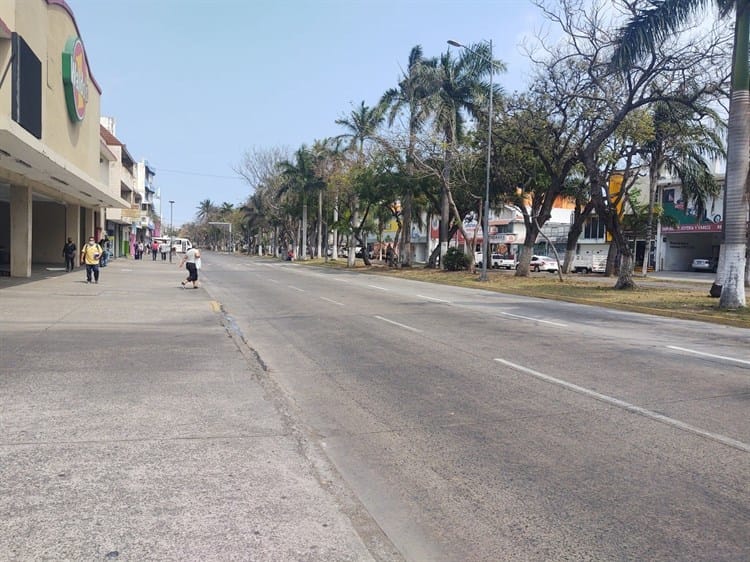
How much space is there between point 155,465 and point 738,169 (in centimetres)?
1852

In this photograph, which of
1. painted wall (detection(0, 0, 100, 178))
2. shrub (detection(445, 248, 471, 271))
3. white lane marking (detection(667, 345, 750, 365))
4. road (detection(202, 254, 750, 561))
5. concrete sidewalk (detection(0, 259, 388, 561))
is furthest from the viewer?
shrub (detection(445, 248, 471, 271))

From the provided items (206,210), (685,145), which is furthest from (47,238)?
(206,210)

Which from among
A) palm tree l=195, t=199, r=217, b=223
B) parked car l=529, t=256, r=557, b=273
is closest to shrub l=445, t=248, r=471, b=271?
parked car l=529, t=256, r=557, b=273

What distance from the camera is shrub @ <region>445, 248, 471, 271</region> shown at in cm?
4025

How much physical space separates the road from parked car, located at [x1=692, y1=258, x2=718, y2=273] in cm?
4418

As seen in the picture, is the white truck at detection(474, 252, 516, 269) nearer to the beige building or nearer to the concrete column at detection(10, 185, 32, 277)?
the beige building

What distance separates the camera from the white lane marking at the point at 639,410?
576 centimetres

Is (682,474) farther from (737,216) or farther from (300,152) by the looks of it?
(300,152)

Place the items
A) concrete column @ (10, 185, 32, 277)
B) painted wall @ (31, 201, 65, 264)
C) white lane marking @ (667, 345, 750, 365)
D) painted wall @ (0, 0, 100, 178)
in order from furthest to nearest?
painted wall @ (31, 201, 65, 264), concrete column @ (10, 185, 32, 277), painted wall @ (0, 0, 100, 178), white lane marking @ (667, 345, 750, 365)

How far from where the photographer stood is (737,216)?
18.3 m

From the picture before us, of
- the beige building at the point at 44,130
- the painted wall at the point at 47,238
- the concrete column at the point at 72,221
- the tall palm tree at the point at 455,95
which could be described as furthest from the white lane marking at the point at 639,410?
the painted wall at the point at 47,238

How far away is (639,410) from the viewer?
6.86 metres

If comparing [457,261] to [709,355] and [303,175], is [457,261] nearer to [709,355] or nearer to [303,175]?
[303,175]

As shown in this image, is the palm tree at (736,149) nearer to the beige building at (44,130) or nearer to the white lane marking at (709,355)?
the white lane marking at (709,355)
